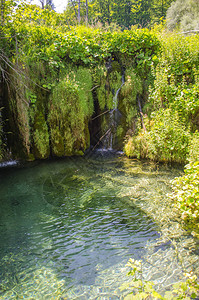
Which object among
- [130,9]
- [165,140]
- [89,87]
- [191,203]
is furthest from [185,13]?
[191,203]

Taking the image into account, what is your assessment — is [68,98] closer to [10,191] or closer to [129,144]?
[129,144]

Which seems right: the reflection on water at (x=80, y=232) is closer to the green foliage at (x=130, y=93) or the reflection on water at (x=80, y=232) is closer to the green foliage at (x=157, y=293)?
the green foliage at (x=157, y=293)

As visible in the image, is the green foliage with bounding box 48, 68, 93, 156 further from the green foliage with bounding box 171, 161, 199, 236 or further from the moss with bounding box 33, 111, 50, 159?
the green foliage with bounding box 171, 161, 199, 236

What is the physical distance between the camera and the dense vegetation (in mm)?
6457

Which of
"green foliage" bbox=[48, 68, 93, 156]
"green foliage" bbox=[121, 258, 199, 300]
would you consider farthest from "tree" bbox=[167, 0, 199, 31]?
"green foliage" bbox=[121, 258, 199, 300]

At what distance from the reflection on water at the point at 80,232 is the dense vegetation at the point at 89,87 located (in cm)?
125

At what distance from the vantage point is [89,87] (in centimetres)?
783

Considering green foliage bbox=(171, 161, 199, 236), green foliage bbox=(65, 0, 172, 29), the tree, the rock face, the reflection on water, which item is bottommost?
the reflection on water

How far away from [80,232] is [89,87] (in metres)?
5.59

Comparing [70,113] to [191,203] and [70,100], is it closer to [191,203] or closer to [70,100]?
[70,100]

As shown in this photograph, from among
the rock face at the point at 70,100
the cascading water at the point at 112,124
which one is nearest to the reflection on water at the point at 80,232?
the rock face at the point at 70,100

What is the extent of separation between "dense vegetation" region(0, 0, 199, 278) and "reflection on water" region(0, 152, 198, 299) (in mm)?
1252

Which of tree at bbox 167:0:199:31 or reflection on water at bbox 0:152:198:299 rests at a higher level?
tree at bbox 167:0:199:31

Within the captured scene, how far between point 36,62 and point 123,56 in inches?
126
